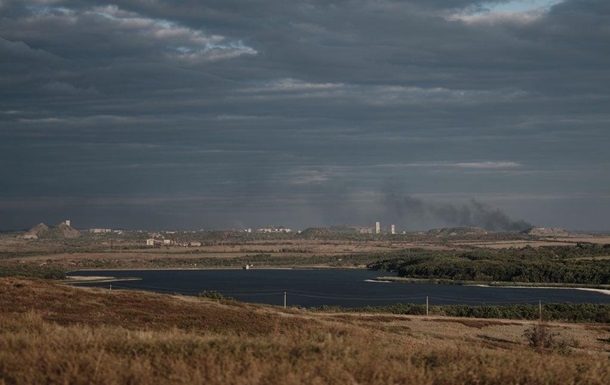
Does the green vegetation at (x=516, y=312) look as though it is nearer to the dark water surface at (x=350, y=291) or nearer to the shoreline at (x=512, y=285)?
the dark water surface at (x=350, y=291)

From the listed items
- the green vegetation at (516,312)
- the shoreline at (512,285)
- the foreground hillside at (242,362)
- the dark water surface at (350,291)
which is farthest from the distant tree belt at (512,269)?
the foreground hillside at (242,362)

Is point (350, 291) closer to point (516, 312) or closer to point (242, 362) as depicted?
point (516, 312)

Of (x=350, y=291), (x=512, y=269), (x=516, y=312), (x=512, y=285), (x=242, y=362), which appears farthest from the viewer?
(x=512, y=269)

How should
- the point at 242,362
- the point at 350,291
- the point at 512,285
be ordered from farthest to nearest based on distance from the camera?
the point at 512,285 → the point at 350,291 → the point at 242,362

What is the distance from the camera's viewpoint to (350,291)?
326 feet

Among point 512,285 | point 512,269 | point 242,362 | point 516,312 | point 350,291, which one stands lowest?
point 350,291

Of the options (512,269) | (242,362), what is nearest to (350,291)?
(512,269)

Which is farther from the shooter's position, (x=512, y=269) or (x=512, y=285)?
(x=512, y=269)

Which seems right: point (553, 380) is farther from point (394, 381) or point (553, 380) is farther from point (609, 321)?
point (609, 321)

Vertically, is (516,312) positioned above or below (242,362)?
below

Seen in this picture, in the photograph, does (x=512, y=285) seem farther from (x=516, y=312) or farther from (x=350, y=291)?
(x=516, y=312)

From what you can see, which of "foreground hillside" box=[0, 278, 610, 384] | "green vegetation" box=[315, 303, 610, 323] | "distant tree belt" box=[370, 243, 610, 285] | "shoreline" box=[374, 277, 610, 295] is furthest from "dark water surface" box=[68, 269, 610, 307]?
"foreground hillside" box=[0, 278, 610, 384]

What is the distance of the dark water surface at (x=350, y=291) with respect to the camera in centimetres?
8062

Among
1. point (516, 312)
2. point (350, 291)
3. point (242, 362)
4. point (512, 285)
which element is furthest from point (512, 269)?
point (242, 362)
